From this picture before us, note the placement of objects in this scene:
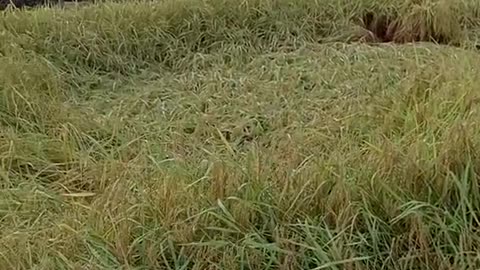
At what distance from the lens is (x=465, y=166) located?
2000 mm

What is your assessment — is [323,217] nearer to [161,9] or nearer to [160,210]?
[160,210]

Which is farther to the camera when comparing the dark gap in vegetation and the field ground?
the dark gap in vegetation

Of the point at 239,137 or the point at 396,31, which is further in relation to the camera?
the point at 396,31

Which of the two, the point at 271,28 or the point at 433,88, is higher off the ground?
the point at 433,88

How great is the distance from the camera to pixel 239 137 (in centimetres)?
312

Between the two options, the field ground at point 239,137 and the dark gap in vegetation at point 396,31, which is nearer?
the field ground at point 239,137

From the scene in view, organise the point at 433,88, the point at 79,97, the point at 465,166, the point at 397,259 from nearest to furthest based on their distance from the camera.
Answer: the point at 397,259, the point at 465,166, the point at 433,88, the point at 79,97

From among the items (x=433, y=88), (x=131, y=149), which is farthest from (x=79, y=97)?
(x=433, y=88)

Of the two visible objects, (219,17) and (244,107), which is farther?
(219,17)

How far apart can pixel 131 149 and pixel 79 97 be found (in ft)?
2.65

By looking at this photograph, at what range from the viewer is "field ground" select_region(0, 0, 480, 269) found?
6.28 feet

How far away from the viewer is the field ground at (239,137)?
1.91 metres

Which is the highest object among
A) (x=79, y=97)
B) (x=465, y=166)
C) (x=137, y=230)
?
(x=465, y=166)

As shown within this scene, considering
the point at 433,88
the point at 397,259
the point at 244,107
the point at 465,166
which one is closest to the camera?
the point at 397,259
